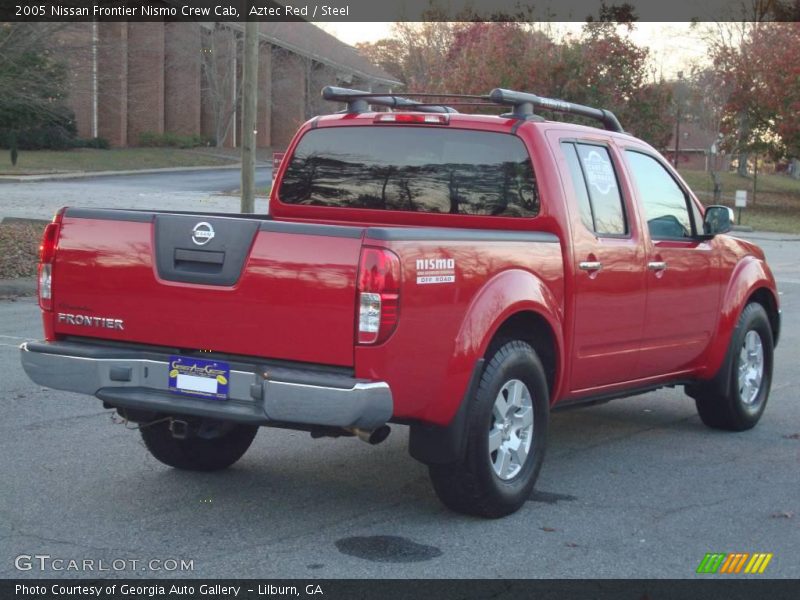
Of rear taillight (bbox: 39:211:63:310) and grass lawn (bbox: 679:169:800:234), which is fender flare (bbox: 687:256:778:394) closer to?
rear taillight (bbox: 39:211:63:310)

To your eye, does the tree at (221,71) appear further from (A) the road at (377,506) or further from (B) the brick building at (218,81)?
A: (A) the road at (377,506)

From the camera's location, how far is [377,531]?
5875mm

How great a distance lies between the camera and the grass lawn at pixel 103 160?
1850 inches

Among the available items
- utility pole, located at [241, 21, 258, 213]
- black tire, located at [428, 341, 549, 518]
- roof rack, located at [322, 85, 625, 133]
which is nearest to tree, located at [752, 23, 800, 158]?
utility pole, located at [241, 21, 258, 213]

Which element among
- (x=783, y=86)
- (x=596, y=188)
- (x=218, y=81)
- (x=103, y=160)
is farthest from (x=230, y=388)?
(x=218, y=81)

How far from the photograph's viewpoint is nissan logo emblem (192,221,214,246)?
18.8 ft

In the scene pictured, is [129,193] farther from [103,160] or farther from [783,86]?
[783,86]

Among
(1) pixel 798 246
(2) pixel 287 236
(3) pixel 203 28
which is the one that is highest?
(3) pixel 203 28

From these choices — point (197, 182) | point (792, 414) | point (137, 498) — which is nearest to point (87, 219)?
point (137, 498)

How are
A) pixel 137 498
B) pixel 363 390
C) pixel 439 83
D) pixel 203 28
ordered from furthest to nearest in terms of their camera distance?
Result: pixel 203 28, pixel 439 83, pixel 137 498, pixel 363 390

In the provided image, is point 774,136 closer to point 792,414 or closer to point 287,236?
point 792,414

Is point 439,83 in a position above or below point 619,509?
above

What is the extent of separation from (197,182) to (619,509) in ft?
134

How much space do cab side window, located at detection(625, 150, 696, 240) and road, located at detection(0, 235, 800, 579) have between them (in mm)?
1427
